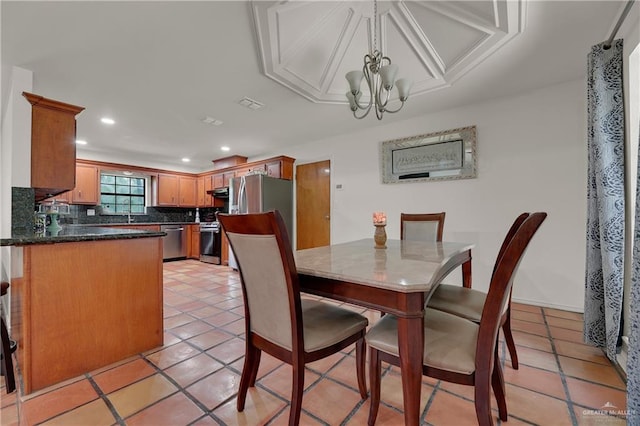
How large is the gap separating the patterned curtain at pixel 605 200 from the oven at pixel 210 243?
531 centimetres

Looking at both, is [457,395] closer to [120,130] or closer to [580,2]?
[580,2]

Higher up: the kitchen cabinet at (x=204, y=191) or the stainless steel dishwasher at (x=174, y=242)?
the kitchen cabinet at (x=204, y=191)

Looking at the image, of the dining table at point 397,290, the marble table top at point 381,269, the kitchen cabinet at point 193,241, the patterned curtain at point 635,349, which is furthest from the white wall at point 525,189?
the kitchen cabinet at point 193,241

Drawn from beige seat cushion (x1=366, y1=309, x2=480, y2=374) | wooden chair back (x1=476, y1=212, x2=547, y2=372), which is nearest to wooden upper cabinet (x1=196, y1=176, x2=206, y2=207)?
beige seat cushion (x1=366, y1=309, x2=480, y2=374)

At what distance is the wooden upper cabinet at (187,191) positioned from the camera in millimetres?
6168

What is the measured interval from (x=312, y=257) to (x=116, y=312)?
4.72ft

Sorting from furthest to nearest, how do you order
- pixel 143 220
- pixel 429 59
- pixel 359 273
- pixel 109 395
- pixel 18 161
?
1. pixel 143 220
2. pixel 429 59
3. pixel 18 161
4. pixel 109 395
5. pixel 359 273

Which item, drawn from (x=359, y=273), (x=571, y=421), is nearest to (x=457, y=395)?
(x=571, y=421)

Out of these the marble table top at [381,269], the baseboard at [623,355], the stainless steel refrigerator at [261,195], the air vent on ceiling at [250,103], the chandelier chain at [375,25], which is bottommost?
the baseboard at [623,355]

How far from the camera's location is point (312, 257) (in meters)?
1.48

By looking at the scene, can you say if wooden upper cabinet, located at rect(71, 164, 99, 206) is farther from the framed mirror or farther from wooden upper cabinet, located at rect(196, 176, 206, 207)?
the framed mirror

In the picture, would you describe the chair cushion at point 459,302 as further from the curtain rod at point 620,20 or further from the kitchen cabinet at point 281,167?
the kitchen cabinet at point 281,167

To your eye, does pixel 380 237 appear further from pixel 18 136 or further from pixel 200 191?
pixel 200 191

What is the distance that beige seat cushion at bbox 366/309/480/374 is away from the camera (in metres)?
0.97
